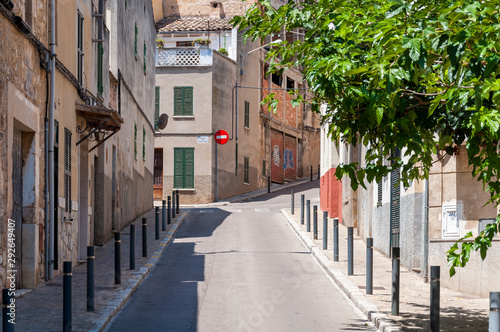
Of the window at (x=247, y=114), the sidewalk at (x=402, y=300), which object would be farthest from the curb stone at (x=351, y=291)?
the window at (x=247, y=114)

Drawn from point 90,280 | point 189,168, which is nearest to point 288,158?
point 189,168

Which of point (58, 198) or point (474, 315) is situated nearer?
point (474, 315)

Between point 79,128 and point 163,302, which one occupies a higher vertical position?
point 79,128

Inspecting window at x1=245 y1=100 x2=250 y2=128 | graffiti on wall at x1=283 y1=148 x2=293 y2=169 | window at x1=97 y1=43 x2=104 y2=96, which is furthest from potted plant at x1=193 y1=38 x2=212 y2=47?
window at x1=97 y1=43 x2=104 y2=96

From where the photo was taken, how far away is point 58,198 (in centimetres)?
1470

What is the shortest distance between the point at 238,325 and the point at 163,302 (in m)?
2.22

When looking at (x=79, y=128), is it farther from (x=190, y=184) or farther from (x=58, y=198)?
(x=190, y=184)

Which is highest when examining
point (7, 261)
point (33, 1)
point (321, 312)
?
point (33, 1)

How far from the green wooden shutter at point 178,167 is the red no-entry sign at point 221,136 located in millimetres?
1671

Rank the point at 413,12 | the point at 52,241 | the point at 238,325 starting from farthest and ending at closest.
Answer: the point at 52,241, the point at 238,325, the point at 413,12

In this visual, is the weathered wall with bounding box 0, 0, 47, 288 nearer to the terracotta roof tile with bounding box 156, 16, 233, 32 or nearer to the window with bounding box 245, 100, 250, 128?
the terracotta roof tile with bounding box 156, 16, 233, 32

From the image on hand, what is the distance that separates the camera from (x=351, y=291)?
13.1 meters

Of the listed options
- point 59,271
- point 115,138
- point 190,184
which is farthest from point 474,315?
point 190,184

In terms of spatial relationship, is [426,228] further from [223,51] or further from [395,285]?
[223,51]
